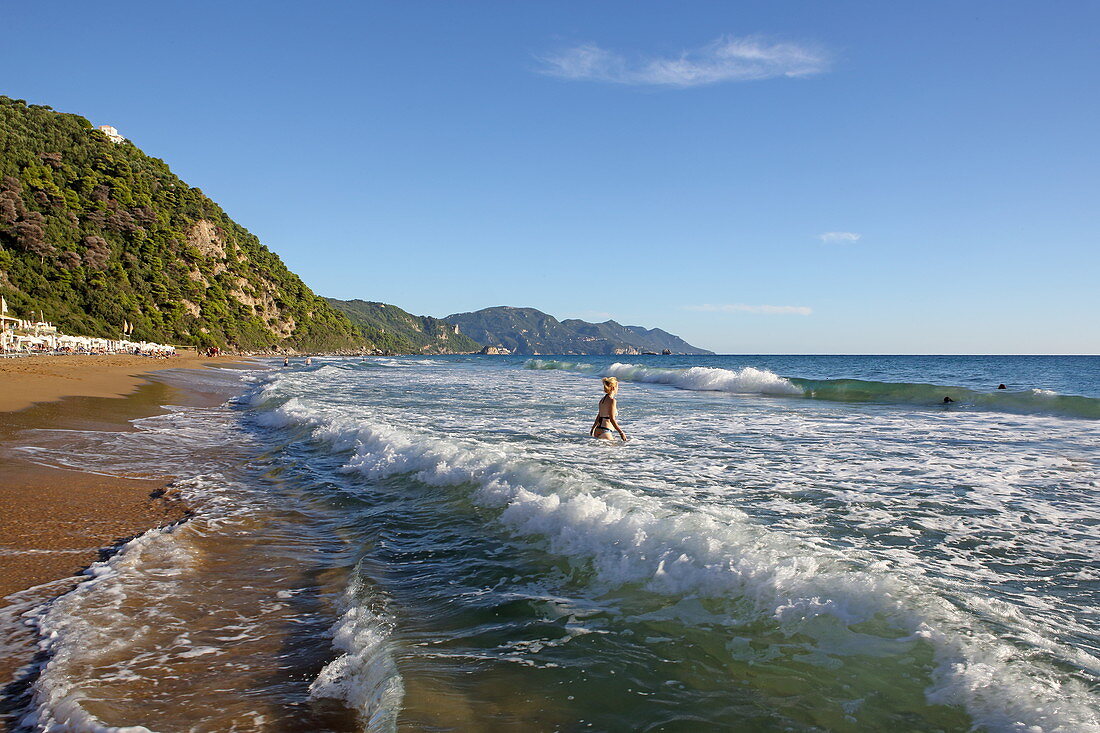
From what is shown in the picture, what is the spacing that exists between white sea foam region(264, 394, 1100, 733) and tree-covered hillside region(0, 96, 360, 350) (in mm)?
67091

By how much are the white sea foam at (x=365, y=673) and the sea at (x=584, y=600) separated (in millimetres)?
17

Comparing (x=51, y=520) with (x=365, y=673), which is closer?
(x=365, y=673)

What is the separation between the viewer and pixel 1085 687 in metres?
3.03

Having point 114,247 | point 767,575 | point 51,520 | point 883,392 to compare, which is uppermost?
point 114,247

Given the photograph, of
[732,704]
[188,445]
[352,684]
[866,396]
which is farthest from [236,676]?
[866,396]

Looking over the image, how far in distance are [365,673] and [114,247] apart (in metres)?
85.6

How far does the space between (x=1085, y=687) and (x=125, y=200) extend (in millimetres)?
95523

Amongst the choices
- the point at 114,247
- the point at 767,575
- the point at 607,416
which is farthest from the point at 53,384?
the point at 114,247

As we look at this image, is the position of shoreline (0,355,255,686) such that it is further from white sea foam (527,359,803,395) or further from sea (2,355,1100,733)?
white sea foam (527,359,803,395)

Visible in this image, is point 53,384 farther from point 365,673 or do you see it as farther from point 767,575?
point 767,575

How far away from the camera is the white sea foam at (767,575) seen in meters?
3.00

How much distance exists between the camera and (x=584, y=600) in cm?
449

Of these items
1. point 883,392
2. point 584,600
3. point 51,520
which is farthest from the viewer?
point 883,392

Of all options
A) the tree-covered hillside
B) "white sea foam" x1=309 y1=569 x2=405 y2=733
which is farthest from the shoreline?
the tree-covered hillside
